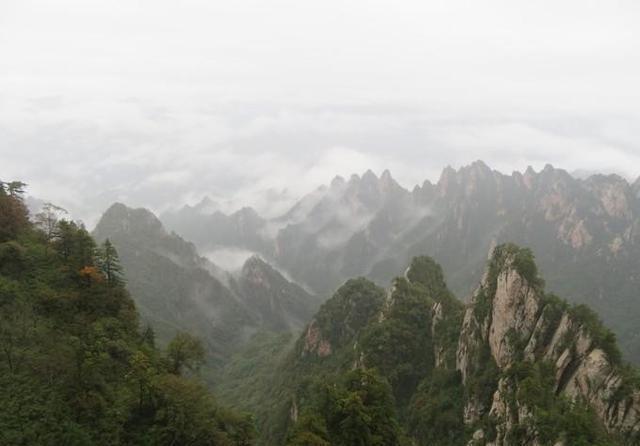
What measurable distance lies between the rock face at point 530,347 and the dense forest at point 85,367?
84.0 feet

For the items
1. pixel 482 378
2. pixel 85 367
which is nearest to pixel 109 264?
pixel 85 367

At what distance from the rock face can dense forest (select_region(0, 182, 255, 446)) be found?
84.0 ft

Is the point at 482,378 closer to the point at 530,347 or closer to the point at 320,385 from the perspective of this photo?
the point at 530,347

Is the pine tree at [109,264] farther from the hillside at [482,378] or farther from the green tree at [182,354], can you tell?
the hillside at [482,378]

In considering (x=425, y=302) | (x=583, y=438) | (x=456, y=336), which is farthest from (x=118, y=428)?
(x=425, y=302)

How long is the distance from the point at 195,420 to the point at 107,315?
18.1m

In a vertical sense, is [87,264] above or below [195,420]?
above

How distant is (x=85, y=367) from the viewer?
1811 inches

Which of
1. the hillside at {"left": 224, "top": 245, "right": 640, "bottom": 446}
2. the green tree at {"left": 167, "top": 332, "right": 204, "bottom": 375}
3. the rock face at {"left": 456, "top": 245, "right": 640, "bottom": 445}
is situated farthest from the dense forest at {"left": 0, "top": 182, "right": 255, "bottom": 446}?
the rock face at {"left": 456, "top": 245, "right": 640, "bottom": 445}

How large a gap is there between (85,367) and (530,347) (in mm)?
43529

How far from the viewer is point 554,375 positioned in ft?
178

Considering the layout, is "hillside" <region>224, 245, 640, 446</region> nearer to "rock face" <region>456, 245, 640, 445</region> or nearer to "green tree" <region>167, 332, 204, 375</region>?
"rock face" <region>456, 245, 640, 445</region>

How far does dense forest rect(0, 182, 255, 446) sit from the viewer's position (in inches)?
1722

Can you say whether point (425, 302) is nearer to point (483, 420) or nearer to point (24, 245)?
point (483, 420)
